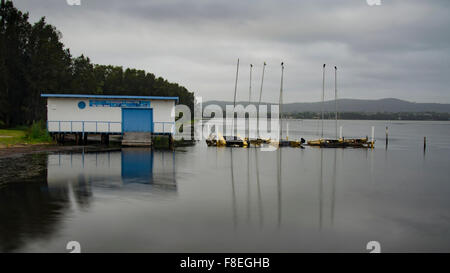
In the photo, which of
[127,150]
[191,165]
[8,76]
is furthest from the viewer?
[8,76]

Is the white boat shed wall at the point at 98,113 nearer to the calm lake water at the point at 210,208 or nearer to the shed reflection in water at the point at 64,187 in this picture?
the shed reflection in water at the point at 64,187

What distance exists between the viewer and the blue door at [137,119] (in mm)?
32719

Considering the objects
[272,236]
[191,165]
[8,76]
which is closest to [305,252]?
[272,236]

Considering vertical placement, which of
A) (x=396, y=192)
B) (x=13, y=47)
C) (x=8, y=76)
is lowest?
(x=396, y=192)

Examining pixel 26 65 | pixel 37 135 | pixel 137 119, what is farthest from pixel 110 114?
pixel 26 65

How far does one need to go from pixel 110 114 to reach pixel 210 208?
22.5 meters

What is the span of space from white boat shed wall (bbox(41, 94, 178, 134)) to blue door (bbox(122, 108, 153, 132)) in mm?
333

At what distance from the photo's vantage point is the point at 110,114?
3275cm

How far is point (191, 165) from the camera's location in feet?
76.9

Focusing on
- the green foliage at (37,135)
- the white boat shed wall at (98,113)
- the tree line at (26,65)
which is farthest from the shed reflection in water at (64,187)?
the tree line at (26,65)

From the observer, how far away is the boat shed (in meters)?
32.1

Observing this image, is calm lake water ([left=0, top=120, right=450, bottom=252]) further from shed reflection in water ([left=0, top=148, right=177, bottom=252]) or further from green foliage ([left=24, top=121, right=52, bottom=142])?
green foliage ([left=24, top=121, right=52, bottom=142])
